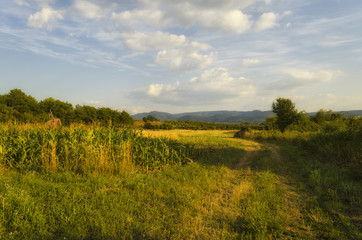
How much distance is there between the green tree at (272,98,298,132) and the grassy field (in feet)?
84.2

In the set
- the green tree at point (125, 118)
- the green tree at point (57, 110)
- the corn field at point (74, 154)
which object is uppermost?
the green tree at point (57, 110)

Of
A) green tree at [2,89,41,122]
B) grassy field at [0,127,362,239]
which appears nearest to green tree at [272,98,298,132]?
grassy field at [0,127,362,239]

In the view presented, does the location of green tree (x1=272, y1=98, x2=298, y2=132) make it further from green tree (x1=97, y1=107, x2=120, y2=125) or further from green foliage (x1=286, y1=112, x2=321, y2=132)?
green tree (x1=97, y1=107, x2=120, y2=125)

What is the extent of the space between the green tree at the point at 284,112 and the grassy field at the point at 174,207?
84.2 feet

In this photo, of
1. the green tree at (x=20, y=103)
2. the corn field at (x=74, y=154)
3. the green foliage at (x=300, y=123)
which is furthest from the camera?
the green tree at (x=20, y=103)

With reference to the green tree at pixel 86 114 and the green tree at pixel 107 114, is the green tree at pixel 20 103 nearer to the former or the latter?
the green tree at pixel 86 114

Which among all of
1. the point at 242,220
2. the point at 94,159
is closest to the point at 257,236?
the point at 242,220

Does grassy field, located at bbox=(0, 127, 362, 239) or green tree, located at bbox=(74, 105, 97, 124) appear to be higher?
green tree, located at bbox=(74, 105, 97, 124)

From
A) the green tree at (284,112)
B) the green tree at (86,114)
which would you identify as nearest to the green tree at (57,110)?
the green tree at (86,114)

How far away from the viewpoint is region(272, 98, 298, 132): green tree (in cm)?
2935

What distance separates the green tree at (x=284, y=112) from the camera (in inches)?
1156

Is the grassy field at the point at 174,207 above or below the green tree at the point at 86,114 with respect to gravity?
below

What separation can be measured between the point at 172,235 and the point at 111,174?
4445 mm

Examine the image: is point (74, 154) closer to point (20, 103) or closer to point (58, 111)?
point (58, 111)
